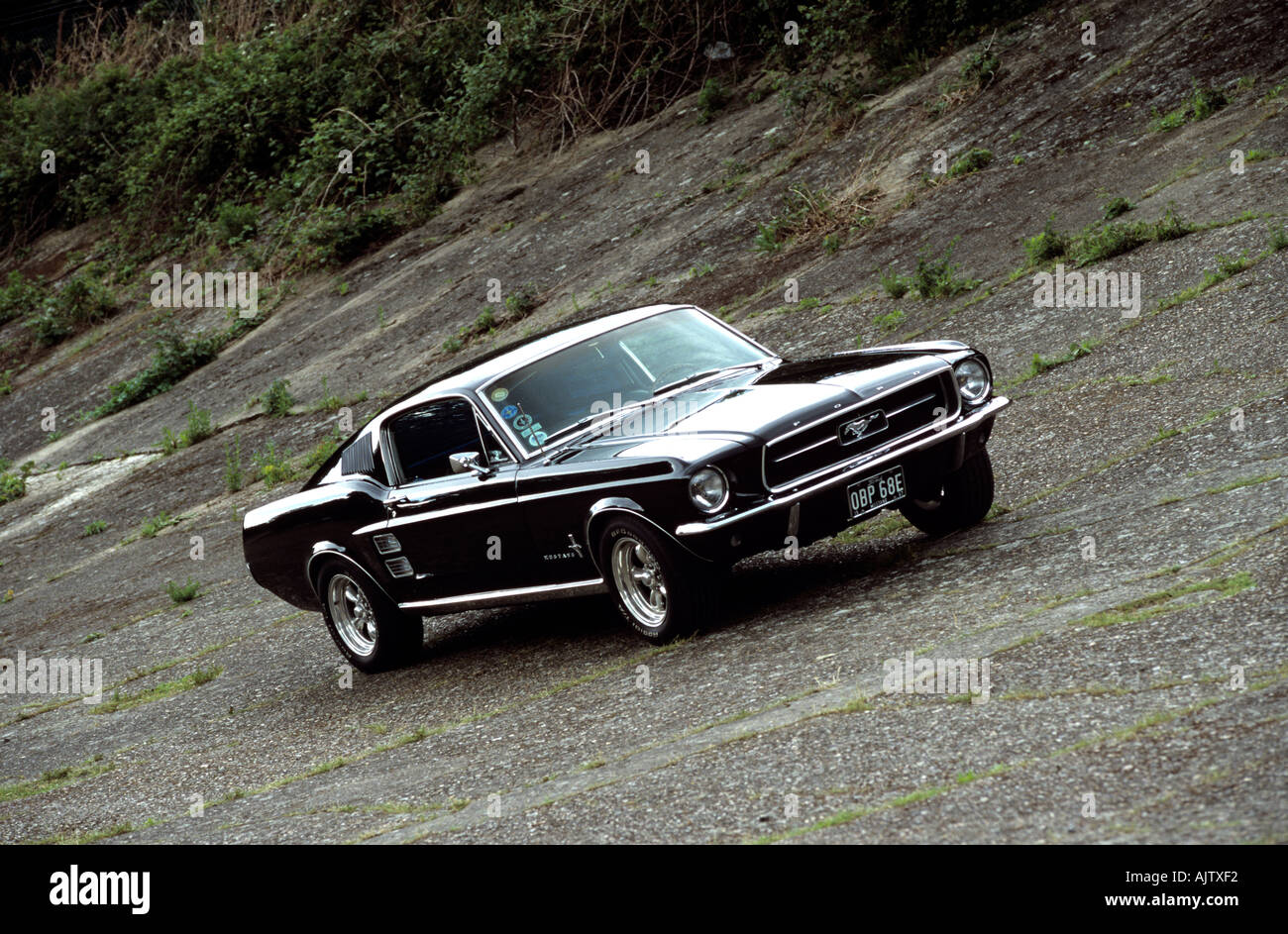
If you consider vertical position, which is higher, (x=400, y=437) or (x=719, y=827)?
(x=400, y=437)

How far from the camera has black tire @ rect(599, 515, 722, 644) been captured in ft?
23.2

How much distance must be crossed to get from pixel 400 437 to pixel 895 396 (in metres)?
2.85

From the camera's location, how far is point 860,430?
7.33 meters

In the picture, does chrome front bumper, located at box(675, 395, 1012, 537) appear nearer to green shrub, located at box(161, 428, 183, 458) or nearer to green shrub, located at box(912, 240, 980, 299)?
green shrub, located at box(912, 240, 980, 299)

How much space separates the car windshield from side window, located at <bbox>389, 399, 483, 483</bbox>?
0.23 m

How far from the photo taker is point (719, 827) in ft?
16.2

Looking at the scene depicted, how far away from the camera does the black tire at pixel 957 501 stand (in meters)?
8.06

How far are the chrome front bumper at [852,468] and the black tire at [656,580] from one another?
209 mm

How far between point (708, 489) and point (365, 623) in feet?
9.72

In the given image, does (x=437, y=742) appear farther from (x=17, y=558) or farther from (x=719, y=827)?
(x=17, y=558)

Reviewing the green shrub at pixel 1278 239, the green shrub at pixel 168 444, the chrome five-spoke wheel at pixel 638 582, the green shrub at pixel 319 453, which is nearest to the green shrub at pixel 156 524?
the green shrub at pixel 319 453

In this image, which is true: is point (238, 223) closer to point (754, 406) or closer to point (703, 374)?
point (703, 374)
